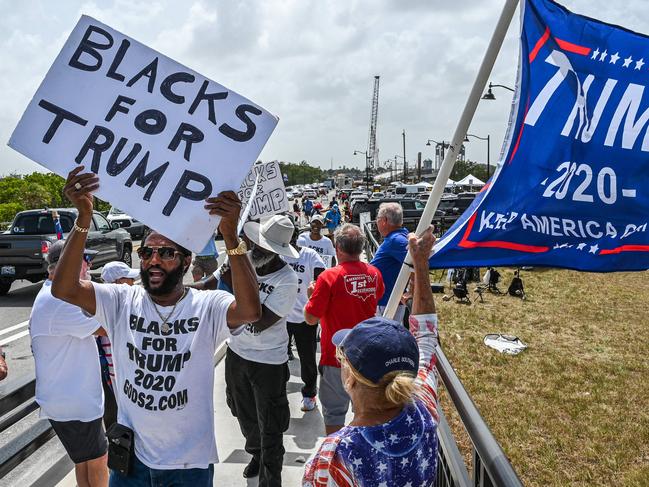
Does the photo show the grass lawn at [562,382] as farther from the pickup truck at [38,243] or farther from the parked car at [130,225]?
the parked car at [130,225]

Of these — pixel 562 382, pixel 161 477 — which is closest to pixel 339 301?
pixel 161 477

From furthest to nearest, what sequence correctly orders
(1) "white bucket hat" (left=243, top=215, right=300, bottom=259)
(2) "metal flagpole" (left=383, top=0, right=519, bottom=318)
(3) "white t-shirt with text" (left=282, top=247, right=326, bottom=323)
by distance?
(3) "white t-shirt with text" (left=282, top=247, right=326, bottom=323)
(1) "white bucket hat" (left=243, top=215, right=300, bottom=259)
(2) "metal flagpole" (left=383, top=0, right=519, bottom=318)

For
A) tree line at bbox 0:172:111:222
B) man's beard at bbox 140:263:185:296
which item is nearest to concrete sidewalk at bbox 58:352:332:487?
man's beard at bbox 140:263:185:296

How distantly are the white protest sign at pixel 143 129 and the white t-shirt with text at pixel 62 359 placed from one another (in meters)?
0.96

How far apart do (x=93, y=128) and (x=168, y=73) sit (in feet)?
1.42

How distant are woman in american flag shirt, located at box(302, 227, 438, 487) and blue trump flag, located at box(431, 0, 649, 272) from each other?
1.09 metres

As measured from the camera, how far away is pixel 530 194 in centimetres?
283

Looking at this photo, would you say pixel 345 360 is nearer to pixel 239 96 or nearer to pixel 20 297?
pixel 239 96

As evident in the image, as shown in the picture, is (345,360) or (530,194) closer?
(345,360)

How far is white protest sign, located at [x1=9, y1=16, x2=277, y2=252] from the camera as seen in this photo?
2.52 metres

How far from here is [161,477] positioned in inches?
98.1

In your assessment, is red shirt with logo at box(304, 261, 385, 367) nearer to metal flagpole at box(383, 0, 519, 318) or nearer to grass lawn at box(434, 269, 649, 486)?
metal flagpole at box(383, 0, 519, 318)

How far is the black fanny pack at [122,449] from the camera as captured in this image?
2.50m

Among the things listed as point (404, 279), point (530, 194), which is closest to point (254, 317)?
point (404, 279)
